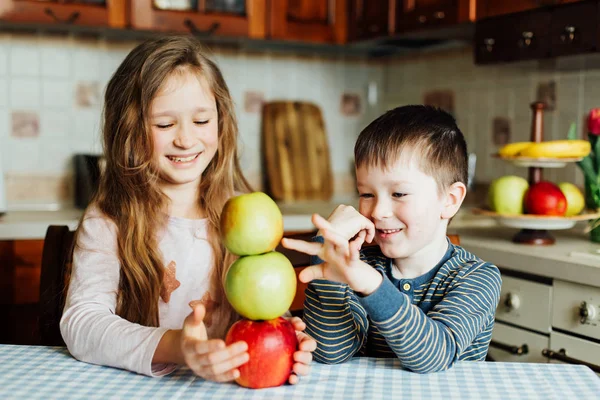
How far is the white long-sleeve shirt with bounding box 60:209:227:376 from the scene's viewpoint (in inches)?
37.5

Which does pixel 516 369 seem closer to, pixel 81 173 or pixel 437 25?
pixel 437 25

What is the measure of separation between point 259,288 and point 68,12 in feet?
6.03

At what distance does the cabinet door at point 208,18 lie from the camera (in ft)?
8.05

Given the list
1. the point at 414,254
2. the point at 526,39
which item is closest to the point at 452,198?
the point at 414,254

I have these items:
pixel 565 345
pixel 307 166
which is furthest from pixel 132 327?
pixel 307 166

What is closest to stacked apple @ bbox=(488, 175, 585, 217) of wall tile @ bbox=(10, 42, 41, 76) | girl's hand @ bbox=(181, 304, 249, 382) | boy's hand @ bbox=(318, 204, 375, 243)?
boy's hand @ bbox=(318, 204, 375, 243)

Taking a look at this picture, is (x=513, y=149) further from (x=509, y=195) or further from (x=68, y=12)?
(x=68, y=12)

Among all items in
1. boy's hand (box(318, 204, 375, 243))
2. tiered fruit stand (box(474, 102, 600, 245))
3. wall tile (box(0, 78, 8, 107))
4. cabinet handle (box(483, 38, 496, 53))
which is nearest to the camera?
boy's hand (box(318, 204, 375, 243))

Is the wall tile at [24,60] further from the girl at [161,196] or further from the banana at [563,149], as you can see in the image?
the banana at [563,149]

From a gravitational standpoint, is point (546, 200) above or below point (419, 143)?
below

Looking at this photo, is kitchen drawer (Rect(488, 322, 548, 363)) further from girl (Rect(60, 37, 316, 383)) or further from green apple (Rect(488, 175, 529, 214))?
girl (Rect(60, 37, 316, 383))

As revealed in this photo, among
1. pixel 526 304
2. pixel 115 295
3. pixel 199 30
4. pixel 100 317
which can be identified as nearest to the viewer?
pixel 100 317

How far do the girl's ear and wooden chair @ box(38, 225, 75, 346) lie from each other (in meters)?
0.65

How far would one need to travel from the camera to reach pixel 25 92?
2.60 meters
